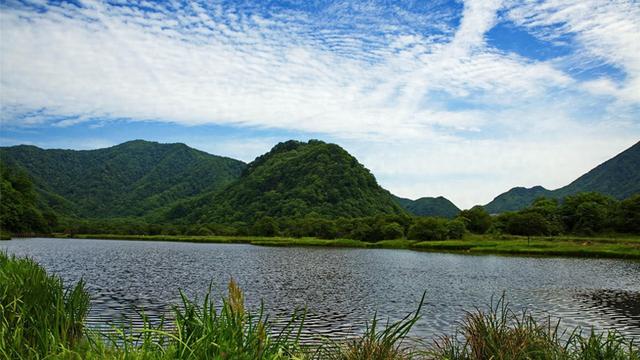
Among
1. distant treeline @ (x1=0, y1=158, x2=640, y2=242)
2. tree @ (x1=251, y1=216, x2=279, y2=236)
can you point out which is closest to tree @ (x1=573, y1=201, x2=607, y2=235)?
distant treeline @ (x1=0, y1=158, x2=640, y2=242)

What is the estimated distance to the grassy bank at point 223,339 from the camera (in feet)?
20.6

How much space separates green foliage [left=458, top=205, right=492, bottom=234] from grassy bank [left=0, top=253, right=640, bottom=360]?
147 m

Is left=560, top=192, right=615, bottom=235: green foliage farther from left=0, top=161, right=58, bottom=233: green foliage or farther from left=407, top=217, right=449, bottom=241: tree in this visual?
left=0, top=161, right=58, bottom=233: green foliage

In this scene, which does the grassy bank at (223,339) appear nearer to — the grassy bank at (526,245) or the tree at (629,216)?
the grassy bank at (526,245)

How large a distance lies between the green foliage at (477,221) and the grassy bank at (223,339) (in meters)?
147

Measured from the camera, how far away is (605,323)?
93.2ft

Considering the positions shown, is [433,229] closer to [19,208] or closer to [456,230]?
[456,230]

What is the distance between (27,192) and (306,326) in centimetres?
18270

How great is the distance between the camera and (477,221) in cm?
15512

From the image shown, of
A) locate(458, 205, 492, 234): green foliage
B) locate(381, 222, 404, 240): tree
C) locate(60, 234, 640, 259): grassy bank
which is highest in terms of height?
locate(458, 205, 492, 234): green foliage

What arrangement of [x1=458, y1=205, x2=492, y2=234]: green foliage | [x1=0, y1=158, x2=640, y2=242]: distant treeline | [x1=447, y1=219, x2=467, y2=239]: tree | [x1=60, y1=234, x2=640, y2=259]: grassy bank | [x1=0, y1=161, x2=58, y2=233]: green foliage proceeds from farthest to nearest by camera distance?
[x1=0, y1=161, x2=58, y2=233]: green foliage < [x1=458, y1=205, x2=492, y2=234]: green foliage < [x1=447, y1=219, x2=467, y2=239]: tree < [x1=0, y1=158, x2=640, y2=242]: distant treeline < [x1=60, y1=234, x2=640, y2=259]: grassy bank

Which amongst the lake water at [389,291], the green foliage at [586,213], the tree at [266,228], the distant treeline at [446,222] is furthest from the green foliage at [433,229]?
the lake water at [389,291]

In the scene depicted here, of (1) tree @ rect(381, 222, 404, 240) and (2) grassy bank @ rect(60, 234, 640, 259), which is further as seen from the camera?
(1) tree @ rect(381, 222, 404, 240)

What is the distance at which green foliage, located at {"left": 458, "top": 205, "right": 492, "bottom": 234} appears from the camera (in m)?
154
